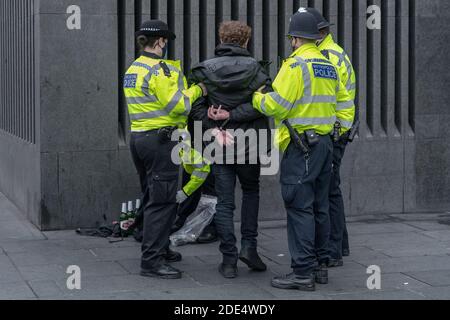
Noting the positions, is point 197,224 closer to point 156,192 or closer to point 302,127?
point 156,192

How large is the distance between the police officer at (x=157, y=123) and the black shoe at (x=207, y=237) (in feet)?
4.74

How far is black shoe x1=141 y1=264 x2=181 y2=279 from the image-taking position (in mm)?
7594

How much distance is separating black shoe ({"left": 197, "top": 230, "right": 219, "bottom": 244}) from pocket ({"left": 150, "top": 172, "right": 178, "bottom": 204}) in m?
1.57

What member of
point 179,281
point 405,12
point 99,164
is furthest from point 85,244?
point 405,12

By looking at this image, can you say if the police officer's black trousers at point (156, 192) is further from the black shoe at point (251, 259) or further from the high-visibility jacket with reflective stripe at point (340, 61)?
the high-visibility jacket with reflective stripe at point (340, 61)

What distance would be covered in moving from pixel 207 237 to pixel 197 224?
167 millimetres

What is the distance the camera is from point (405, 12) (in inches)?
Result: 427

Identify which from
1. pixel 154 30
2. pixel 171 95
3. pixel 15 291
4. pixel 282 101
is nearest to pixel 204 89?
pixel 171 95

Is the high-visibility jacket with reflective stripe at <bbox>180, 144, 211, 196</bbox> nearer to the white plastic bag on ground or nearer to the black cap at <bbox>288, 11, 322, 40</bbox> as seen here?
the white plastic bag on ground

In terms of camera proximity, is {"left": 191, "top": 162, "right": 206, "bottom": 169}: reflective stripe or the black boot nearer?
{"left": 191, "top": 162, "right": 206, "bottom": 169}: reflective stripe

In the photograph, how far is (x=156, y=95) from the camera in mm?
7523

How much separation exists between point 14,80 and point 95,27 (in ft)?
7.59

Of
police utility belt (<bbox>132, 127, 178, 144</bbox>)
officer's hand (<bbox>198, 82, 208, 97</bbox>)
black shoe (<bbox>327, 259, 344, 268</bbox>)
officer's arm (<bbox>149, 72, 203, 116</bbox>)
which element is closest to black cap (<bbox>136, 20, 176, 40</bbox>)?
officer's arm (<bbox>149, 72, 203, 116</bbox>)
